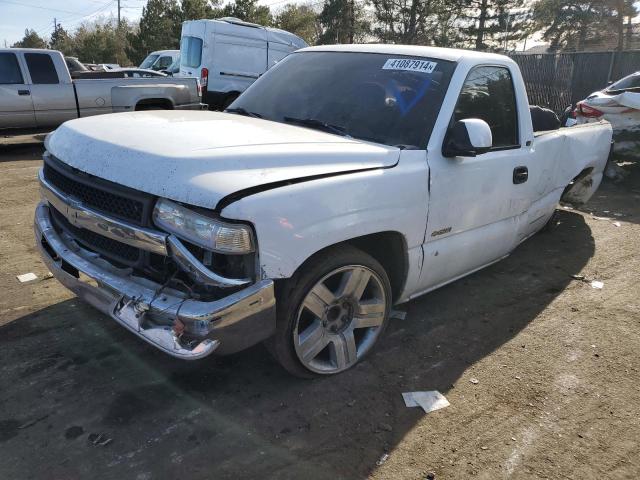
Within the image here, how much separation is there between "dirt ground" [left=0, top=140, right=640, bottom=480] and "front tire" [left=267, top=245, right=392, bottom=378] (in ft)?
0.51

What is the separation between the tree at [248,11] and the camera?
37.3 metres

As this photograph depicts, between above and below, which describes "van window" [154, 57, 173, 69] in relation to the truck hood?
above

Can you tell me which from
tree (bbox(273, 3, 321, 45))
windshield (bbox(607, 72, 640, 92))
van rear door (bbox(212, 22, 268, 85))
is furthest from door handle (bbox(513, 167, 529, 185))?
tree (bbox(273, 3, 321, 45))

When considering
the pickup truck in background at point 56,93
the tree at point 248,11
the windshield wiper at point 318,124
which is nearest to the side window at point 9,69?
the pickup truck in background at point 56,93

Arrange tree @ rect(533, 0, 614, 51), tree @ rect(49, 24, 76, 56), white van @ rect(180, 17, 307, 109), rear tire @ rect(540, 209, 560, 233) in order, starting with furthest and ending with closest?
tree @ rect(49, 24, 76, 56) < tree @ rect(533, 0, 614, 51) < white van @ rect(180, 17, 307, 109) < rear tire @ rect(540, 209, 560, 233)

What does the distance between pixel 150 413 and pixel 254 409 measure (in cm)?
53

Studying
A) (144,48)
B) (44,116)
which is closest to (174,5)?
(144,48)

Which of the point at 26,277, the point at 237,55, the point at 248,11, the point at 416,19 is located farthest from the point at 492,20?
the point at 26,277

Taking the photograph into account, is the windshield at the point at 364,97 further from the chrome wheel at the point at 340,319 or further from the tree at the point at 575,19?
the tree at the point at 575,19

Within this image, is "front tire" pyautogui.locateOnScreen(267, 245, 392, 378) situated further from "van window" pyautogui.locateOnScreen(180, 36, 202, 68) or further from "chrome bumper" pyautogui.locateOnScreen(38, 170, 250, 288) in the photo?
"van window" pyautogui.locateOnScreen(180, 36, 202, 68)

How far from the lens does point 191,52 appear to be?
14688 mm

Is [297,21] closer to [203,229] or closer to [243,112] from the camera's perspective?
[243,112]

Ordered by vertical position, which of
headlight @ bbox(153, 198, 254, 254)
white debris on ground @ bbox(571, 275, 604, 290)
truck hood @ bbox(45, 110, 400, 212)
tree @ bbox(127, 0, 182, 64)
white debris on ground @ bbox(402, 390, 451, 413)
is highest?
tree @ bbox(127, 0, 182, 64)

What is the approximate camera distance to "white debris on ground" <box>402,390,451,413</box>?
2891mm
